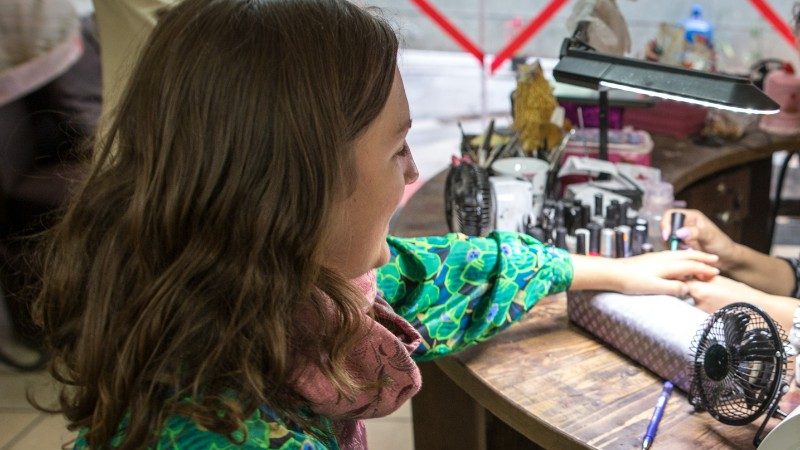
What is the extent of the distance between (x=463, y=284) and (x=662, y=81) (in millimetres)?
506

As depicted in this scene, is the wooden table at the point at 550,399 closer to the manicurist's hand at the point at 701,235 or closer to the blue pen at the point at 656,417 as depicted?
the blue pen at the point at 656,417

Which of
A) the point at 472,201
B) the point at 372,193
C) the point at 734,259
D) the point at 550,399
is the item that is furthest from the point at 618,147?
the point at 372,193

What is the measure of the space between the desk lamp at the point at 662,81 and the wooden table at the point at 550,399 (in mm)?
417

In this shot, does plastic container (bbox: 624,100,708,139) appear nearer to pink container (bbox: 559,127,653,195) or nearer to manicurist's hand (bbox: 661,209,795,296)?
pink container (bbox: 559,127,653,195)

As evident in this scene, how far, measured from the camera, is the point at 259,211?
80cm

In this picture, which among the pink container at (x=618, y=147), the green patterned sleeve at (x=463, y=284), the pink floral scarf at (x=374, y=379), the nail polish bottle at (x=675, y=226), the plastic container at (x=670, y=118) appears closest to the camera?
the pink floral scarf at (x=374, y=379)

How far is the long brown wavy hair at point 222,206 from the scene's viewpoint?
2.59 ft

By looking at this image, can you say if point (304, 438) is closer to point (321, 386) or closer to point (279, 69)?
point (321, 386)

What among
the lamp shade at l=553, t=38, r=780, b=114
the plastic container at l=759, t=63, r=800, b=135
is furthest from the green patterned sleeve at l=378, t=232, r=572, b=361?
the plastic container at l=759, t=63, r=800, b=135

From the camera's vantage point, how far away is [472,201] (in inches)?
65.7

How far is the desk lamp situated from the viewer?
131 centimetres

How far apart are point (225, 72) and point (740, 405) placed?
763mm

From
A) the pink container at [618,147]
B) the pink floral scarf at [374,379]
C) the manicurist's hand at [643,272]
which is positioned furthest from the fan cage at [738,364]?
the pink container at [618,147]

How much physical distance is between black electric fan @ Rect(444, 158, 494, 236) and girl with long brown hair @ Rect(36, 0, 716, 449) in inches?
28.6
